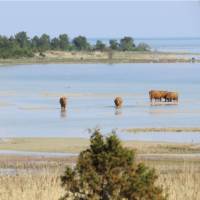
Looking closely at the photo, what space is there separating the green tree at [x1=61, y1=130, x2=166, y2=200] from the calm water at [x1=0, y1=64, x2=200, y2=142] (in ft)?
54.6

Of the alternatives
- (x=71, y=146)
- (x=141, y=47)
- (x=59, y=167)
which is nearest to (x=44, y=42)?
(x=141, y=47)

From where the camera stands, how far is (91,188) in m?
7.52

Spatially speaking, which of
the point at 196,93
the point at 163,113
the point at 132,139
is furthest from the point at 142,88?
the point at 132,139

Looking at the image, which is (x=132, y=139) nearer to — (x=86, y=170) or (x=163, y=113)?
(x=163, y=113)

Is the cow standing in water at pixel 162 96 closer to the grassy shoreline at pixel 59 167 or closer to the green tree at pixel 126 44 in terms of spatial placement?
the grassy shoreline at pixel 59 167

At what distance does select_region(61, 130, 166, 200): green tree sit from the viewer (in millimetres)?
7453

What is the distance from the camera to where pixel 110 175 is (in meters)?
7.49

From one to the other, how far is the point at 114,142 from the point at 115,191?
438 mm

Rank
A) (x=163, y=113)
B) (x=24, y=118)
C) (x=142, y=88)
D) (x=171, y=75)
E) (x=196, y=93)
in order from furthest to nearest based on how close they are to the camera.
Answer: (x=171, y=75) → (x=142, y=88) → (x=196, y=93) → (x=163, y=113) → (x=24, y=118)

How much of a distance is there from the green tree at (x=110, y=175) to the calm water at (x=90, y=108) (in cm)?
1665

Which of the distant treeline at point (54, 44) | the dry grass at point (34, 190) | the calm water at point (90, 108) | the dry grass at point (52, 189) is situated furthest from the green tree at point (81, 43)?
the dry grass at point (34, 190)

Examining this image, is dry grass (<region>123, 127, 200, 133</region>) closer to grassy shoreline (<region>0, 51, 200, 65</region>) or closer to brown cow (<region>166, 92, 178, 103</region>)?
brown cow (<region>166, 92, 178, 103</region>)

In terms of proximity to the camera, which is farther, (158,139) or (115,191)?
(158,139)

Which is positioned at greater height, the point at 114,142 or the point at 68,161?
the point at 114,142
